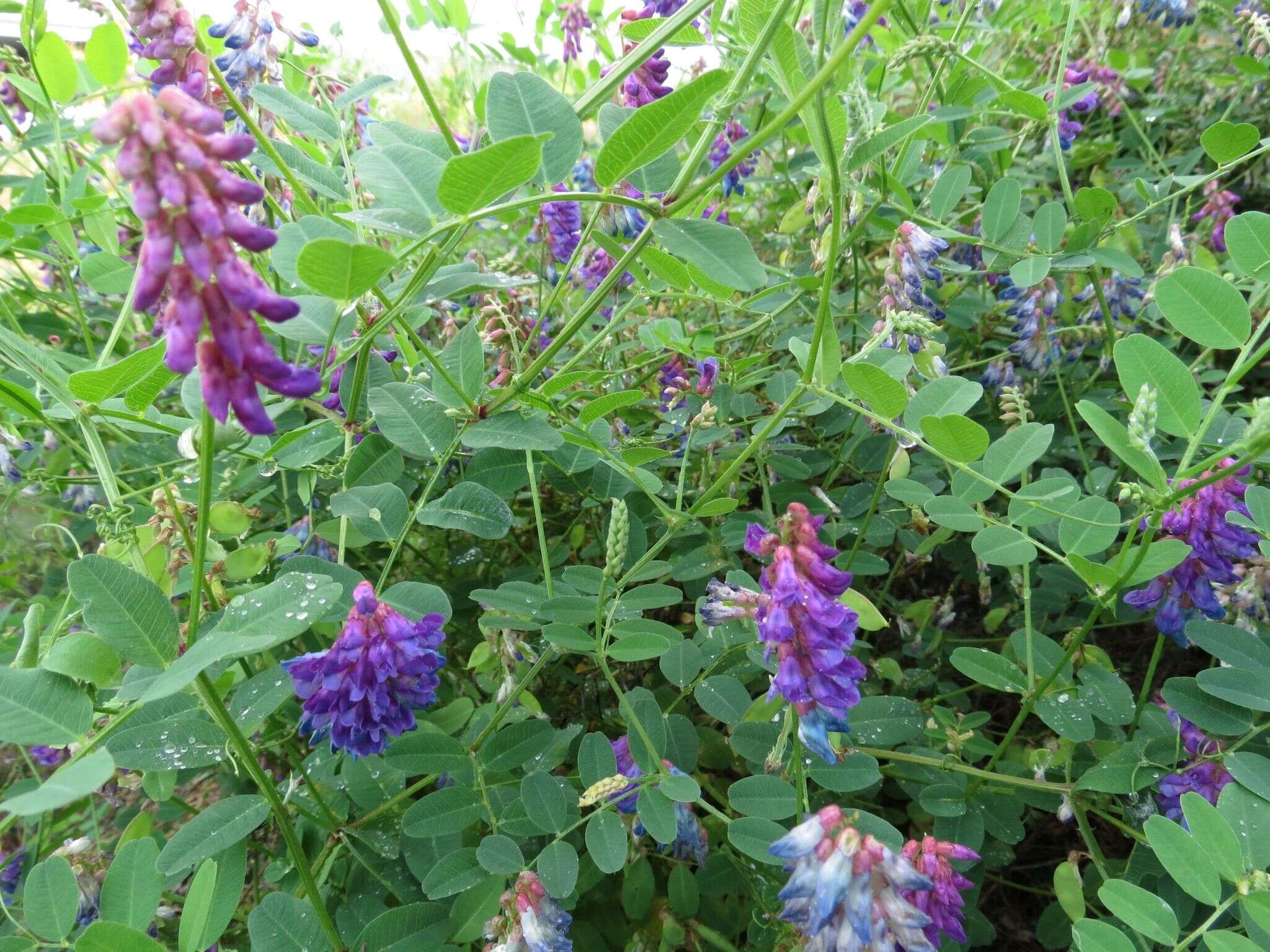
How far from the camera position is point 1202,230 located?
2.54 metres

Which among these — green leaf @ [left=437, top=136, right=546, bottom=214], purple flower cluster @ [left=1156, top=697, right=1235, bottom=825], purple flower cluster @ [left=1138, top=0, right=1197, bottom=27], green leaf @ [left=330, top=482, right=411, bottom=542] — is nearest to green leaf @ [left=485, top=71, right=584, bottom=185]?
green leaf @ [left=437, top=136, right=546, bottom=214]

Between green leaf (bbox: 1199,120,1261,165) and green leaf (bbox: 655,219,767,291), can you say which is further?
green leaf (bbox: 1199,120,1261,165)

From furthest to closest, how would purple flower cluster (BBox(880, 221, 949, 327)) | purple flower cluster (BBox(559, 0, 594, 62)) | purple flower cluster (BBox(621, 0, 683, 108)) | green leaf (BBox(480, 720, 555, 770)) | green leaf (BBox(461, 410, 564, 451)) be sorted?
purple flower cluster (BBox(559, 0, 594, 62)), purple flower cluster (BBox(621, 0, 683, 108)), purple flower cluster (BBox(880, 221, 949, 327)), green leaf (BBox(480, 720, 555, 770)), green leaf (BBox(461, 410, 564, 451))

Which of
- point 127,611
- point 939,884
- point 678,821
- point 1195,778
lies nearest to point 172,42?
point 127,611

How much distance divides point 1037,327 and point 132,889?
85.4 inches

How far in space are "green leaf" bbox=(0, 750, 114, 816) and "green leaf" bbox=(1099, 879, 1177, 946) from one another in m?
1.25

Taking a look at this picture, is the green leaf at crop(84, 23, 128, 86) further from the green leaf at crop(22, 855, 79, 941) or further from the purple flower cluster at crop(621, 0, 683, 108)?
the green leaf at crop(22, 855, 79, 941)

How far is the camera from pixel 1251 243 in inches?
55.8

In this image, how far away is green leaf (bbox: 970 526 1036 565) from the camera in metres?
1.39

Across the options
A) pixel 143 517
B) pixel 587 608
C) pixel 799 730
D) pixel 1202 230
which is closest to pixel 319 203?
pixel 143 517

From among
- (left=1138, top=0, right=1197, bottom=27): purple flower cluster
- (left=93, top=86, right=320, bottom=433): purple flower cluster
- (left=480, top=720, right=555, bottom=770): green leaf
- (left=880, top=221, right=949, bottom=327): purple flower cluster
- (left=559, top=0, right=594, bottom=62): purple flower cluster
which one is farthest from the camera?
(left=559, top=0, right=594, bottom=62): purple flower cluster

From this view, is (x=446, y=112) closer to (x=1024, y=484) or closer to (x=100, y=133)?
(x=1024, y=484)

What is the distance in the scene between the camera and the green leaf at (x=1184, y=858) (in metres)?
1.15

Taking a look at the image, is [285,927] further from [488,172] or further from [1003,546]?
[1003,546]
